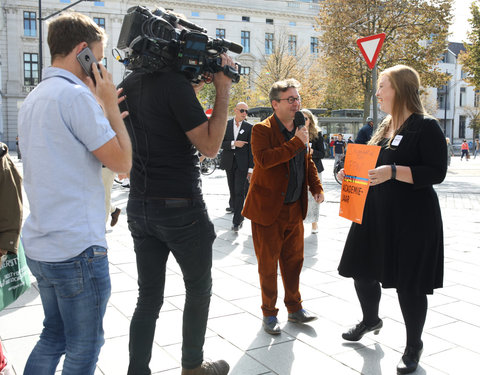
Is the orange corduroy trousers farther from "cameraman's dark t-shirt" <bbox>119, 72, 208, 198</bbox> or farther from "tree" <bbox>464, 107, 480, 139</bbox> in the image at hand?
"tree" <bbox>464, 107, 480, 139</bbox>

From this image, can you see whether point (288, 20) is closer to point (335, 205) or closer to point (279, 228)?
point (335, 205)

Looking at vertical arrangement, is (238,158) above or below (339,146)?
below

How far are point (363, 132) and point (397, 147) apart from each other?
111 cm

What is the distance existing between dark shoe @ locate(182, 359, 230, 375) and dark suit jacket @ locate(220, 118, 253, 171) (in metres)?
5.44

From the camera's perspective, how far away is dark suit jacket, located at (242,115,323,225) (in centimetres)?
368

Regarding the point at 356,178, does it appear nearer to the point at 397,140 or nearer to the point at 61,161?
the point at 397,140

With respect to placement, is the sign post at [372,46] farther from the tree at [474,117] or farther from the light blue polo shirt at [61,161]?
the tree at [474,117]

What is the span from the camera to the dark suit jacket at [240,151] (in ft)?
27.0

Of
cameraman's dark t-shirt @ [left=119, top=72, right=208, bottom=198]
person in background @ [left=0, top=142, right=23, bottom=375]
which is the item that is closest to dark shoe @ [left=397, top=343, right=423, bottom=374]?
cameraman's dark t-shirt @ [left=119, top=72, right=208, bottom=198]

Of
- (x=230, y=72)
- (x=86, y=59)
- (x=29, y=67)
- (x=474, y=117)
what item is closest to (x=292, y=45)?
(x=474, y=117)

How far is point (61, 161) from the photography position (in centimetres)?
193

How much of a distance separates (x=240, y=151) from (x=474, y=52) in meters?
14.9

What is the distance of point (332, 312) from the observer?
4145 millimetres

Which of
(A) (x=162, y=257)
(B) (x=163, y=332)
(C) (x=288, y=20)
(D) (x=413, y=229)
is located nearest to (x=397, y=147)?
(D) (x=413, y=229)
